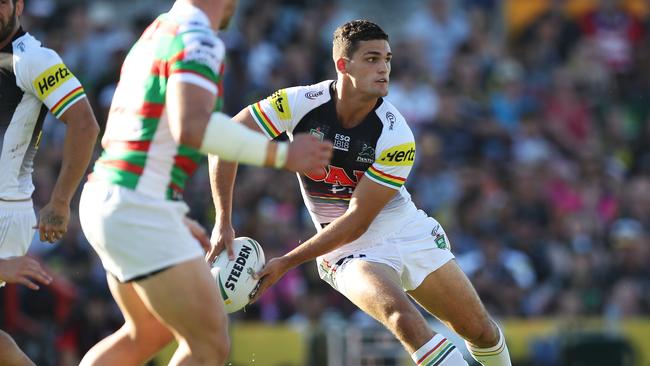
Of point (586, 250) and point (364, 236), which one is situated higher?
point (364, 236)

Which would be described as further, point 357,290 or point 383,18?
point 383,18

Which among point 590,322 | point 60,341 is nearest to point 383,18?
point 590,322

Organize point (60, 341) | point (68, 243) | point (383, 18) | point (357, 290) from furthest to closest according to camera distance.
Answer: point (383, 18)
point (68, 243)
point (60, 341)
point (357, 290)

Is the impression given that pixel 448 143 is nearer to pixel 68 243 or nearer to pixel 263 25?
→ pixel 263 25

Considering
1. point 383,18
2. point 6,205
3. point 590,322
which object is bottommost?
point 590,322

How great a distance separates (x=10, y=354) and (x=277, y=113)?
2106 millimetres

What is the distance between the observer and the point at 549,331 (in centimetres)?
1234

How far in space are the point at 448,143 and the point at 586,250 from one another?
2111mm

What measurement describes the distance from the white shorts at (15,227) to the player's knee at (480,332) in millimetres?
2702

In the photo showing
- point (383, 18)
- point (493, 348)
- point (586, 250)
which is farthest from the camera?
point (383, 18)

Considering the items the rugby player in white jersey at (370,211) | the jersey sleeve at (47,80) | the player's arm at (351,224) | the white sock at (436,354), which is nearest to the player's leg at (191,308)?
the player's arm at (351,224)

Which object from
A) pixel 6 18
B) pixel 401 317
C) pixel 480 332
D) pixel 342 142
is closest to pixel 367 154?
pixel 342 142

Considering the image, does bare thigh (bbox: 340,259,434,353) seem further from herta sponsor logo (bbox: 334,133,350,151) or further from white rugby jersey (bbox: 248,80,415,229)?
herta sponsor logo (bbox: 334,133,350,151)

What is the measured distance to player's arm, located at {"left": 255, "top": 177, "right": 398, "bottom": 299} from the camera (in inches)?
265
